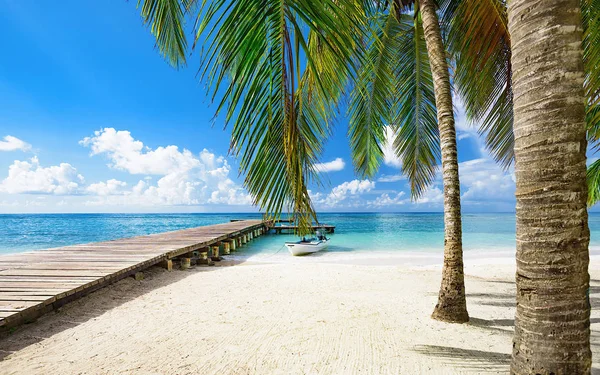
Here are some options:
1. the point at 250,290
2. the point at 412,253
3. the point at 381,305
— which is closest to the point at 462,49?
the point at 381,305

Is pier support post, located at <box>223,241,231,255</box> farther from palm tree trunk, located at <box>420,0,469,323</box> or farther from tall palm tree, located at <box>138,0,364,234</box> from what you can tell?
tall palm tree, located at <box>138,0,364,234</box>

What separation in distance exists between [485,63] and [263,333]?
517 cm

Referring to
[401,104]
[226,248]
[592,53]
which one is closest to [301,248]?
[226,248]

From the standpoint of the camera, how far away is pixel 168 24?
4.08m

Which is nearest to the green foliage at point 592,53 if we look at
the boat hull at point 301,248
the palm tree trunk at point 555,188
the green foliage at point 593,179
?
the palm tree trunk at point 555,188

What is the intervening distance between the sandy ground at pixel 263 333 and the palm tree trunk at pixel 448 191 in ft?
0.83

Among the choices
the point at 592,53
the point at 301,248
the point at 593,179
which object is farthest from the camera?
the point at 301,248

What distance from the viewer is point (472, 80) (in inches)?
238

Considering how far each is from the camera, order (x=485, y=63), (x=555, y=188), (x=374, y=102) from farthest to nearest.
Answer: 1. (x=374, y=102)
2. (x=485, y=63)
3. (x=555, y=188)

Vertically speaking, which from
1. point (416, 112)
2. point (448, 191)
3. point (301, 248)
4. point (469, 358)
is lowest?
point (301, 248)

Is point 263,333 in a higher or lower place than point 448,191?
lower

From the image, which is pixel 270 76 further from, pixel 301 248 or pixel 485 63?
pixel 301 248

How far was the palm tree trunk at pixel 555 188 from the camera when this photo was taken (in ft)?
5.01

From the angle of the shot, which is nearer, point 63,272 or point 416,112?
point 63,272
